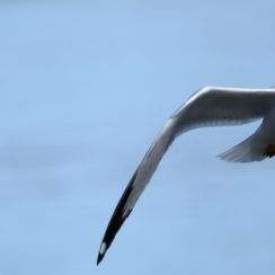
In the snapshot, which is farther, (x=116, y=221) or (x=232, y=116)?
(x=232, y=116)

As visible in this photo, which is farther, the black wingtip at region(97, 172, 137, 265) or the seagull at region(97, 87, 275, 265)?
the seagull at region(97, 87, 275, 265)

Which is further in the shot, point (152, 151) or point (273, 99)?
point (273, 99)

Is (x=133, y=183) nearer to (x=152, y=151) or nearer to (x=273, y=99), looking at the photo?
(x=152, y=151)

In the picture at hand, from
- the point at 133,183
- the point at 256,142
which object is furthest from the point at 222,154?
the point at 133,183

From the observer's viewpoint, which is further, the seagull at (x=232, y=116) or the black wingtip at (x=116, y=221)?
the seagull at (x=232, y=116)

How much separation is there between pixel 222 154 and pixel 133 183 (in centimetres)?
66

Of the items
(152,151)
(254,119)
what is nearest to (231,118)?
(254,119)

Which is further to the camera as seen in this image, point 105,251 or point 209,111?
point 209,111

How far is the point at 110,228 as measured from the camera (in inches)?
299

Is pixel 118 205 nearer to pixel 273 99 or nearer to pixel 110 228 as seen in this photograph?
pixel 110 228

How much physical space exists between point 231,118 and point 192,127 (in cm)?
29

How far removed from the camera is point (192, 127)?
8016 millimetres

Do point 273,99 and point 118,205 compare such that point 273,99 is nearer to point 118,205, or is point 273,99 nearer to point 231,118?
point 231,118

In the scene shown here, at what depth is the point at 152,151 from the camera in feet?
25.0
